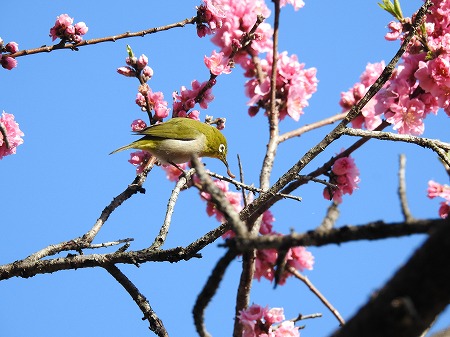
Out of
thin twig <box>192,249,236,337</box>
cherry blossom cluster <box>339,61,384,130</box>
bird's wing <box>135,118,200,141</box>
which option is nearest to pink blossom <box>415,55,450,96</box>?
cherry blossom cluster <box>339,61,384,130</box>

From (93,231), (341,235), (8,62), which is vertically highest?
(8,62)

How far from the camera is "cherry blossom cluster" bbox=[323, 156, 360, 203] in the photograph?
16.7 feet

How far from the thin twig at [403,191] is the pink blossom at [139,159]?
3806 millimetres

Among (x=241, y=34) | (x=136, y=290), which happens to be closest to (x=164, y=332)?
(x=136, y=290)

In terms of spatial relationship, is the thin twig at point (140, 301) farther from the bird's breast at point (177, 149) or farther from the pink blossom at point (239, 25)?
the pink blossom at point (239, 25)

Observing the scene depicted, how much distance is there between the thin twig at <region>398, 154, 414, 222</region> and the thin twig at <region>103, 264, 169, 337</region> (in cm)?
225

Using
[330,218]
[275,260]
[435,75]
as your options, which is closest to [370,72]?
[435,75]

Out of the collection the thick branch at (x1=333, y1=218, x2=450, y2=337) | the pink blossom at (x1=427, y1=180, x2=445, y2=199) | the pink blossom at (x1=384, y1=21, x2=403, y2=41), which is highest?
the pink blossom at (x1=384, y1=21, x2=403, y2=41)

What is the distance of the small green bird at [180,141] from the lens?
5.41 meters

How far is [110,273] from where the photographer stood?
11.9 ft

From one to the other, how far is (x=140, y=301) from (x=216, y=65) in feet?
7.86

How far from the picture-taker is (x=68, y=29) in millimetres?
4273

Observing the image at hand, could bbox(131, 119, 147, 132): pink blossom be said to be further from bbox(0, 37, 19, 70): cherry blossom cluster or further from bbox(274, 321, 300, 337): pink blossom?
bbox(274, 321, 300, 337): pink blossom

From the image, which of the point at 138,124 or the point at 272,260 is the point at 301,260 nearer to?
the point at 272,260
